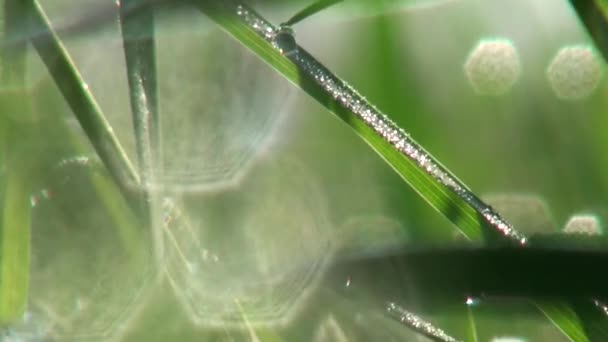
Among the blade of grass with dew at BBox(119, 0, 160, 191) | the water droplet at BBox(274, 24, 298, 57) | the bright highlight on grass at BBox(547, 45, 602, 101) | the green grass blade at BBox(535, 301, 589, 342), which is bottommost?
the green grass blade at BBox(535, 301, 589, 342)

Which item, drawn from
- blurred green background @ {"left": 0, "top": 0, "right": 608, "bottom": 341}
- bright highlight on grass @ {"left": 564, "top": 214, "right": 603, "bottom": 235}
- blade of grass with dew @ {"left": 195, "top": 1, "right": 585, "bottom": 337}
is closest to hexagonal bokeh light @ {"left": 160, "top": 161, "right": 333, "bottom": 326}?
blurred green background @ {"left": 0, "top": 0, "right": 608, "bottom": 341}

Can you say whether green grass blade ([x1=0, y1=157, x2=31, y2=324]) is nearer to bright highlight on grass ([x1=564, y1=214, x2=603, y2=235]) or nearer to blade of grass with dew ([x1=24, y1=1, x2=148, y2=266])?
blade of grass with dew ([x1=24, y1=1, x2=148, y2=266])

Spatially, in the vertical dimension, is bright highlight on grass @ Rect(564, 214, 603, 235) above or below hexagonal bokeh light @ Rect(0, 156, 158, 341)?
above

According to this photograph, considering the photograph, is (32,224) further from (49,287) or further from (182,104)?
(182,104)

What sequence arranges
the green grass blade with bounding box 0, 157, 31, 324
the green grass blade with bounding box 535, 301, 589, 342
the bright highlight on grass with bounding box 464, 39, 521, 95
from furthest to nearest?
the bright highlight on grass with bounding box 464, 39, 521, 95, the green grass blade with bounding box 0, 157, 31, 324, the green grass blade with bounding box 535, 301, 589, 342

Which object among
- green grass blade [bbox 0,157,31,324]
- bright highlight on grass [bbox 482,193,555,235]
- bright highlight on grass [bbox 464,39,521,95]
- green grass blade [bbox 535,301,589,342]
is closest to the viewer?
green grass blade [bbox 535,301,589,342]

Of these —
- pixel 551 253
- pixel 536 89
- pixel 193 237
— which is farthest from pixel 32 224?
pixel 536 89
